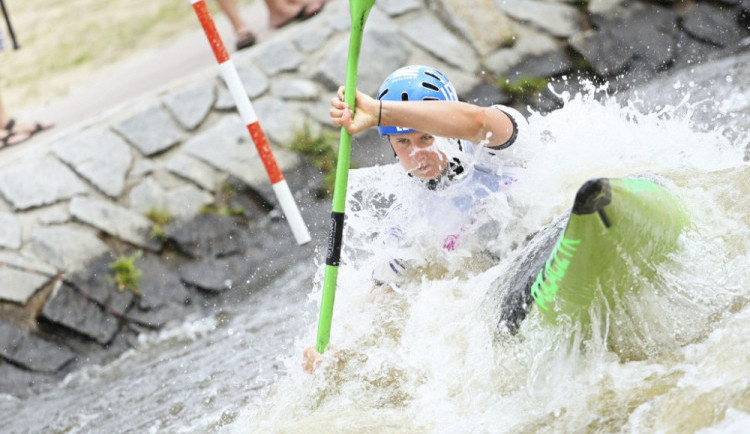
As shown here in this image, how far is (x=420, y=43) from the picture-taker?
7594 mm

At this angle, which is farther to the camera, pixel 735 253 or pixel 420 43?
pixel 420 43

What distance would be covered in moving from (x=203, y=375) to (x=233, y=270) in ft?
4.75

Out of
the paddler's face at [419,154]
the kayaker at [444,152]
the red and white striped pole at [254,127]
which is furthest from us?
the red and white striped pole at [254,127]

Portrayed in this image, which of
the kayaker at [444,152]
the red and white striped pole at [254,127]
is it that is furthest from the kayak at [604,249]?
the red and white striped pole at [254,127]

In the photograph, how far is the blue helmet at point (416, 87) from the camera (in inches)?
152

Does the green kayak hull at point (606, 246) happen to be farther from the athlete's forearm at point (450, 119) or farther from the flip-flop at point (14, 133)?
the flip-flop at point (14, 133)

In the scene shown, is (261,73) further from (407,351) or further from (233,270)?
(407,351)

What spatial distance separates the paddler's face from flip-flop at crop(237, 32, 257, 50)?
378 cm

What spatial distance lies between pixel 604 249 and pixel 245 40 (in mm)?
5125

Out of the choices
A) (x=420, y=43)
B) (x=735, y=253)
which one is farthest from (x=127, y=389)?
(x=420, y=43)

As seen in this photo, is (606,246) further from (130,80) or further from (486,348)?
(130,80)

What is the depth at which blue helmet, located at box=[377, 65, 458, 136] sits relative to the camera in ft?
12.7

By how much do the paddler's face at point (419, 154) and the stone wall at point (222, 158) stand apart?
2.40 metres

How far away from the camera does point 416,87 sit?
12.7 feet
